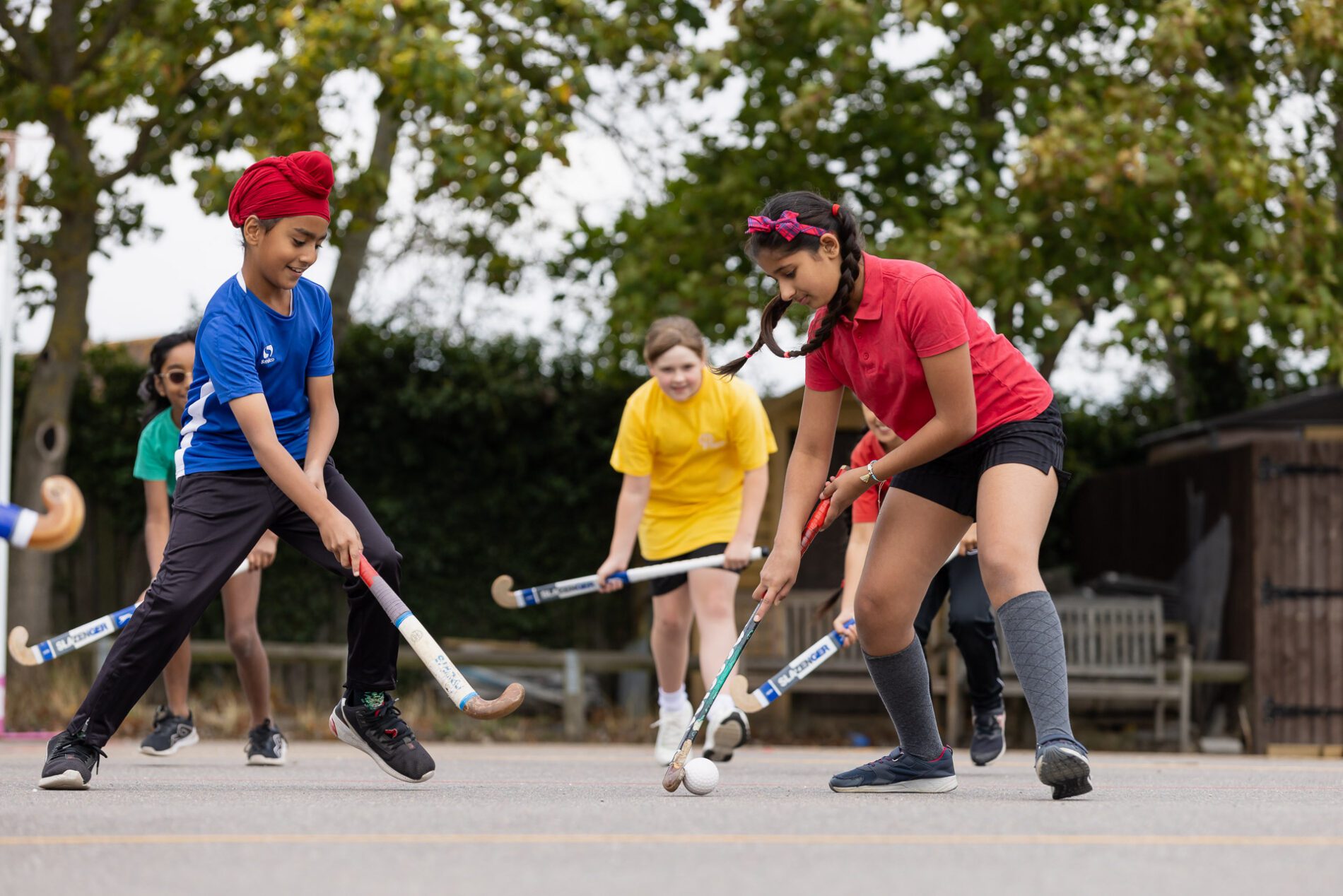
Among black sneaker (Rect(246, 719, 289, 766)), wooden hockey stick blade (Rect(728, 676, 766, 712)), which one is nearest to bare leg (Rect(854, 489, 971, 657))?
wooden hockey stick blade (Rect(728, 676, 766, 712))

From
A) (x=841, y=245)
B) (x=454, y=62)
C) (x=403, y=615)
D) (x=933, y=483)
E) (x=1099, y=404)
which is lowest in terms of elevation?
(x=403, y=615)

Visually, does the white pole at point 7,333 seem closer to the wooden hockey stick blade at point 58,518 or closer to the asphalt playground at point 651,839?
the asphalt playground at point 651,839

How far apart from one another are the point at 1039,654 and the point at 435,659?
1.60m

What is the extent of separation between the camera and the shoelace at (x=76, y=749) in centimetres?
460

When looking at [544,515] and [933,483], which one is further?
[544,515]

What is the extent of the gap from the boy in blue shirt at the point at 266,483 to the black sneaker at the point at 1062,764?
180 centimetres

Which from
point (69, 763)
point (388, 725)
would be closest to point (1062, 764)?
point (388, 725)

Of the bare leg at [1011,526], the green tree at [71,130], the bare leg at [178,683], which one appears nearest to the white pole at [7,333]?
the green tree at [71,130]

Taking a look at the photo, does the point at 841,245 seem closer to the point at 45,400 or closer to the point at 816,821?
the point at 816,821

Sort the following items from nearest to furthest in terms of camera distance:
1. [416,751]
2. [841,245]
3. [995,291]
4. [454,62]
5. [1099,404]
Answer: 1. [841,245]
2. [416,751]
3. [454,62]
4. [995,291]
5. [1099,404]

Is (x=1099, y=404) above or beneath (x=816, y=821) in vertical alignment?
above

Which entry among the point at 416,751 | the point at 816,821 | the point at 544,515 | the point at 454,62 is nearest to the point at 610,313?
the point at 544,515

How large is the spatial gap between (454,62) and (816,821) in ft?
21.9

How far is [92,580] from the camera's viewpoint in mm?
11828
